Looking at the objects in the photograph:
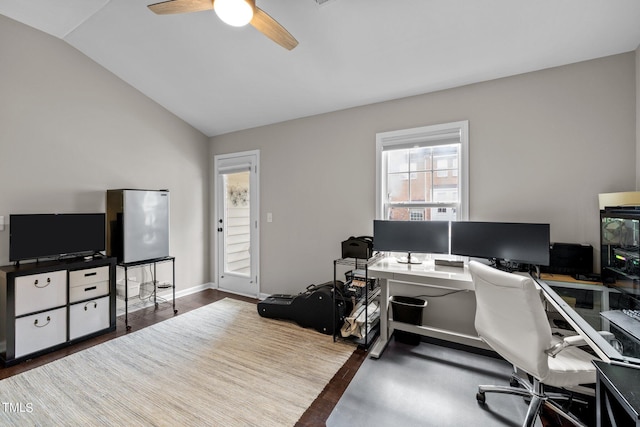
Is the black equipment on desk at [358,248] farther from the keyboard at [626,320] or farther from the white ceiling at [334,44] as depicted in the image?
the keyboard at [626,320]

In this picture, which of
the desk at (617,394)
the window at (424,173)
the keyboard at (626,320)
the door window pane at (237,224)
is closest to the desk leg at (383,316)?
the window at (424,173)

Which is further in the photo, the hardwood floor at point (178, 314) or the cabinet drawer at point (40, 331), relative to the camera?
the cabinet drawer at point (40, 331)

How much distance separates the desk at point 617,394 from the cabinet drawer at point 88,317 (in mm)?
3788

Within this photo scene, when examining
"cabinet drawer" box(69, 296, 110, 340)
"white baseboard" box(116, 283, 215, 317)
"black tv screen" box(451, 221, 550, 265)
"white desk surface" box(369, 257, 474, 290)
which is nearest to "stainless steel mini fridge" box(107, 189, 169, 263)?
"cabinet drawer" box(69, 296, 110, 340)

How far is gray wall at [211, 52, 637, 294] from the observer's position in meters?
2.14

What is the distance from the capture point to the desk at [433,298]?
7.25ft

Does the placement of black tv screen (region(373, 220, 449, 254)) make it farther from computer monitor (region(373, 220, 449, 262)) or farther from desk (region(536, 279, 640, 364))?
desk (region(536, 279, 640, 364))

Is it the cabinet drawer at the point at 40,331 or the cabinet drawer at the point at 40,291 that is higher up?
the cabinet drawer at the point at 40,291

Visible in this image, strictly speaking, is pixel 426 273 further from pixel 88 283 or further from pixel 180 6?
pixel 88 283

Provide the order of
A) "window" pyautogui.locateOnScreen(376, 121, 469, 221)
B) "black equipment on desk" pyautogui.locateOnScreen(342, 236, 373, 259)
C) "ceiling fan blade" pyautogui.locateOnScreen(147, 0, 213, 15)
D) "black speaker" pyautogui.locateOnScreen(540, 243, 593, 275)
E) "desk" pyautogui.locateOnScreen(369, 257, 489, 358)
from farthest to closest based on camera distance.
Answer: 1. "black equipment on desk" pyautogui.locateOnScreen(342, 236, 373, 259)
2. "window" pyautogui.locateOnScreen(376, 121, 469, 221)
3. "desk" pyautogui.locateOnScreen(369, 257, 489, 358)
4. "black speaker" pyautogui.locateOnScreen(540, 243, 593, 275)
5. "ceiling fan blade" pyautogui.locateOnScreen(147, 0, 213, 15)

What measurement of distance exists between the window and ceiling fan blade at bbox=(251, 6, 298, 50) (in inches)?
57.3

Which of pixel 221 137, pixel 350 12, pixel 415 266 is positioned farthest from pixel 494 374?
pixel 221 137

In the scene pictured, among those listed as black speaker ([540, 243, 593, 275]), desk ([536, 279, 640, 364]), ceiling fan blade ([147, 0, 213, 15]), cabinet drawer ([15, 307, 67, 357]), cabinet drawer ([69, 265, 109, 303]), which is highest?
ceiling fan blade ([147, 0, 213, 15])

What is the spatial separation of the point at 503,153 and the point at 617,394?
207 centimetres
